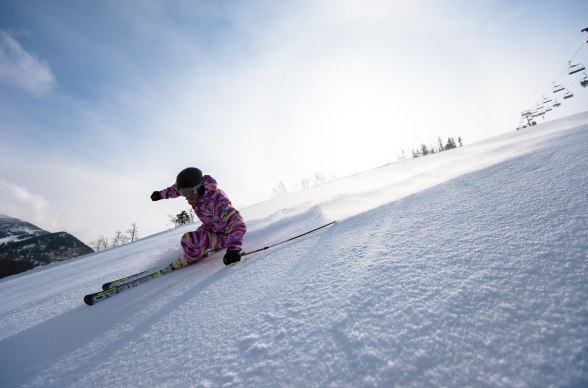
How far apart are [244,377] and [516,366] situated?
2.51 feet

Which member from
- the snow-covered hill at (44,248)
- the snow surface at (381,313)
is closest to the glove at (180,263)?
the snow surface at (381,313)

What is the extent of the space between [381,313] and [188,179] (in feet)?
8.83

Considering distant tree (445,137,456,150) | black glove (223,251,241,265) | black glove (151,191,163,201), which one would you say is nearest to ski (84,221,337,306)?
black glove (223,251,241,265)

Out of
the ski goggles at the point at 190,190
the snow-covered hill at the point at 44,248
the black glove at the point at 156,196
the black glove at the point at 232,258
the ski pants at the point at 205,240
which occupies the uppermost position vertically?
the snow-covered hill at the point at 44,248

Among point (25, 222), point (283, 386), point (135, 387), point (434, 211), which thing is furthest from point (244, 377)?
point (25, 222)

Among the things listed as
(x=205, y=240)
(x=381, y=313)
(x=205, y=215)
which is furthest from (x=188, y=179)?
(x=381, y=313)

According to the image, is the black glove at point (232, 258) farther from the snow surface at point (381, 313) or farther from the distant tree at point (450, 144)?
the distant tree at point (450, 144)

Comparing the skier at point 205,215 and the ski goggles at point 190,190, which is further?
the ski goggles at point 190,190

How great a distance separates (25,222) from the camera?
122500 millimetres

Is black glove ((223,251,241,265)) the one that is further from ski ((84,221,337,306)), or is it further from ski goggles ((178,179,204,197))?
ski goggles ((178,179,204,197))

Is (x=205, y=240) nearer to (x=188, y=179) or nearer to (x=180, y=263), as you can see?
(x=180, y=263)

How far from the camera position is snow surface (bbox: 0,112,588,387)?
28.6 inches

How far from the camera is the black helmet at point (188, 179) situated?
3084 millimetres

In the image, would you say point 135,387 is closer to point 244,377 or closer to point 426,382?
point 244,377
